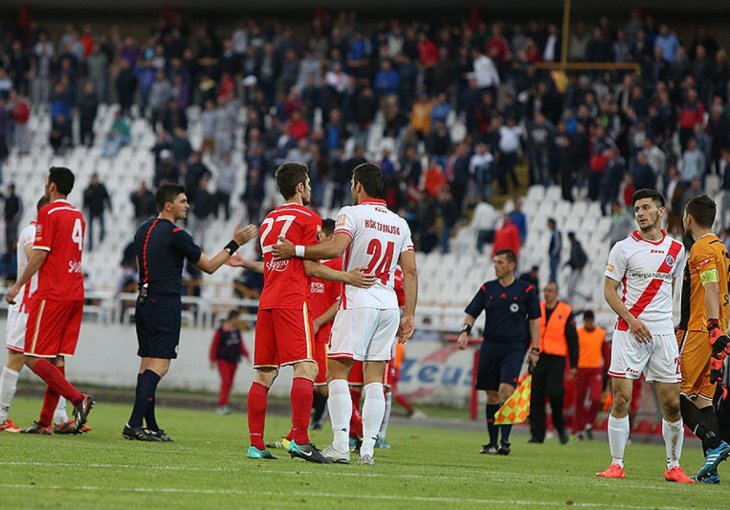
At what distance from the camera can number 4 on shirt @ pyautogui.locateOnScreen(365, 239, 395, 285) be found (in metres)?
12.0

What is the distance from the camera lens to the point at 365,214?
12.0m

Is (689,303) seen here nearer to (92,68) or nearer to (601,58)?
(601,58)

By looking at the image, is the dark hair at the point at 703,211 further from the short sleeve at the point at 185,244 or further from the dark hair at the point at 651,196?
the short sleeve at the point at 185,244

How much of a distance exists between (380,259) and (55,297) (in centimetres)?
422

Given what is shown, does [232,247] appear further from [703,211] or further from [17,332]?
[703,211]

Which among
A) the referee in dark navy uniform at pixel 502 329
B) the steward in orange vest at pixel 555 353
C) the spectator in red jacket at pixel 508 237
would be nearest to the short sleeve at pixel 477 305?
the referee in dark navy uniform at pixel 502 329

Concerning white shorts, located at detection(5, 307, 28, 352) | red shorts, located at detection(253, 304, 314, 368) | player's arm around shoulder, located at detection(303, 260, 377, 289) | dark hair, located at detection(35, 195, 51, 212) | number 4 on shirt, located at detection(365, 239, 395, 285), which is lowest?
white shorts, located at detection(5, 307, 28, 352)

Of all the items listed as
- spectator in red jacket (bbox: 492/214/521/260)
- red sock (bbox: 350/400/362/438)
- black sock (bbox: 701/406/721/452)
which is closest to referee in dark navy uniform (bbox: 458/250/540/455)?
red sock (bbox: 350/400/362/438)

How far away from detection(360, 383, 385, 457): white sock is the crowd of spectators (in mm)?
17745

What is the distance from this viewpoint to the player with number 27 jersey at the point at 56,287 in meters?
14.5

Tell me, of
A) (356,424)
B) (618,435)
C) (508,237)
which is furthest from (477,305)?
(508,237)

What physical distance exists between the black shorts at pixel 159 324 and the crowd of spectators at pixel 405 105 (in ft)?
53.6

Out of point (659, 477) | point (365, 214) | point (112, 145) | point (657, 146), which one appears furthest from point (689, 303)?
point (112, 145)

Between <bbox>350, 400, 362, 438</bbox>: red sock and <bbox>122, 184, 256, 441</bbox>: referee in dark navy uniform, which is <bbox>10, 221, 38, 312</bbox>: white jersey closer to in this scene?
<bbox>122, 184, 256, 441</bbox>: referee in dark navy uniform
